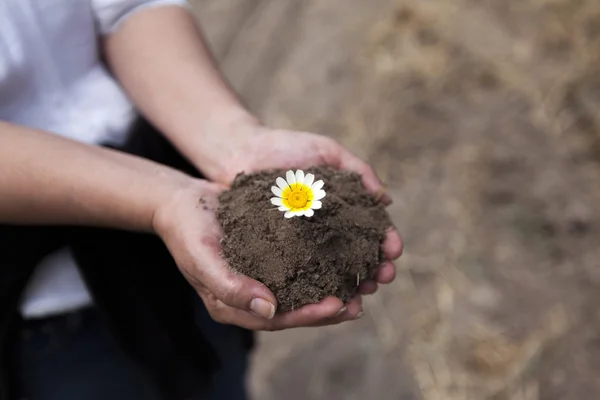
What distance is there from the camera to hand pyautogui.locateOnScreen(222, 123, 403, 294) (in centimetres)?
111

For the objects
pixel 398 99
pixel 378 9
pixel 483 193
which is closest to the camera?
pixel 483 193

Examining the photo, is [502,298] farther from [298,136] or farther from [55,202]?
[55,202]

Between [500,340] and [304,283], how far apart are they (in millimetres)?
1102

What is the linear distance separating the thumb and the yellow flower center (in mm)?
119

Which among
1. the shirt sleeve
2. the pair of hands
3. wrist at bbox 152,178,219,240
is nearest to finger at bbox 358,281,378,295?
the pair of hands

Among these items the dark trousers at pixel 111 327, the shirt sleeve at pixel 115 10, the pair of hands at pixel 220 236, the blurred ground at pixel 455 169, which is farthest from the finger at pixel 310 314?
the blurred ground at pixel 455 169

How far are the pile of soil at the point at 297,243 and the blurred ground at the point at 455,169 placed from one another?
968 millimetres

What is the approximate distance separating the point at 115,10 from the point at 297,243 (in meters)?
0.53

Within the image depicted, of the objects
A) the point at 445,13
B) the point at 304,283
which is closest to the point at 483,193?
the point at 445,13

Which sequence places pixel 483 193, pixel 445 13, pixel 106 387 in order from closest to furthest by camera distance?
pixel 106 387, pixel 483 193, pixel 445 13

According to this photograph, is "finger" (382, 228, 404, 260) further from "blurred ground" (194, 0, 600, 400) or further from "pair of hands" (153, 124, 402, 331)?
"blurred ground" (194, 0, 600, 400)

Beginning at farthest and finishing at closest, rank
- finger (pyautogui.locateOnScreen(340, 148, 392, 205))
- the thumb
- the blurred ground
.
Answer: the blurred ground
finger (pyautogui.locateOnScreen(340, 148, 392, 205))
the thumb

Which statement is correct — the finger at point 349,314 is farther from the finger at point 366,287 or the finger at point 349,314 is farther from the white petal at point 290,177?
the white petal at point 290,177

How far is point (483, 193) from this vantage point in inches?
86.4
